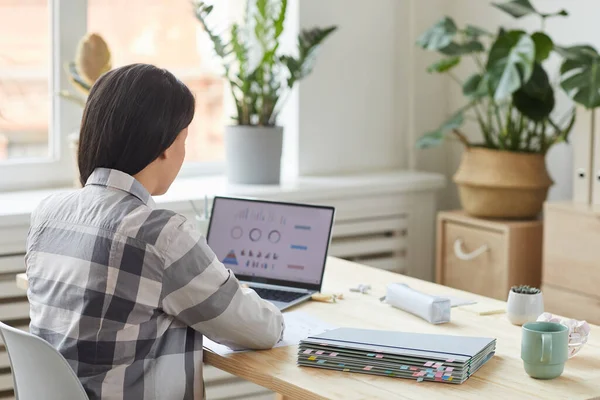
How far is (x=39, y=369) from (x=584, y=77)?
1995mm

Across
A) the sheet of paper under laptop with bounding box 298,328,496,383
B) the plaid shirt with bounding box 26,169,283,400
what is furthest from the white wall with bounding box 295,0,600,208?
the plaid shirt with bounding box 26,169,283,400

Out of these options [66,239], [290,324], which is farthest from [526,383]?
[66,239]

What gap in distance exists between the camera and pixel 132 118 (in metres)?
1.78

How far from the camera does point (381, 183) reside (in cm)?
368

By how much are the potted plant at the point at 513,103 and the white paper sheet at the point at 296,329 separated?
50.8 inches

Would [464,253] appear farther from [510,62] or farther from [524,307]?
[524,307]

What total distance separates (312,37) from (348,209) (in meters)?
0.66

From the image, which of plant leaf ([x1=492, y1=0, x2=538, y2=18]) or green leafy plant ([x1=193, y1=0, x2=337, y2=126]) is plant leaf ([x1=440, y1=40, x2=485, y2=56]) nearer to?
plant leaf ([x1=492, y1=0, x2=538, y2=18])

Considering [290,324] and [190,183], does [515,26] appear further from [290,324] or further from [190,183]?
[290,324]

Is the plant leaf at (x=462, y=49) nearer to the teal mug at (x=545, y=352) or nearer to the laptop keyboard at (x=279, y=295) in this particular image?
the laptop keyboard at (x=279, y=295)

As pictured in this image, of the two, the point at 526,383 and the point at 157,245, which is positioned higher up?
the point at 157,245

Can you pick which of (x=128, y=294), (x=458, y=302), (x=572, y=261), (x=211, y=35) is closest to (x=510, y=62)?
(x=572, y=261)

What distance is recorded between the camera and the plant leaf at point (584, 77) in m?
2.98

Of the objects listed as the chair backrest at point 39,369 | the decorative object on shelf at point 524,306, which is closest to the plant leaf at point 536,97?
the decorative object on shelf at point 524,306
